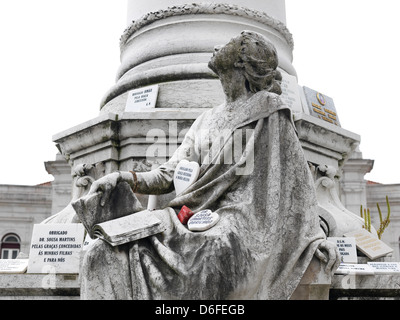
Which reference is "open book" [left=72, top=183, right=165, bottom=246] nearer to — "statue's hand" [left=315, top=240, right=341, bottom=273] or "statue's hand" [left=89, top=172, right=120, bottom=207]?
"statue's hand" [left=89, top=172, right=120, bottom=207]

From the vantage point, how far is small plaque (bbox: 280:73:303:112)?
224 inches

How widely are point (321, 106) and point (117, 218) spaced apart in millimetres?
3436

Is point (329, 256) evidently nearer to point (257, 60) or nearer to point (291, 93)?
point (257, 60)

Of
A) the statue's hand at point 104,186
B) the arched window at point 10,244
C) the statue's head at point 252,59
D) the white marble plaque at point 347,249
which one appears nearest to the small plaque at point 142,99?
the statue's head at point 252,59

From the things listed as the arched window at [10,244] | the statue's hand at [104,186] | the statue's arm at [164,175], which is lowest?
the statue's hand at [104,186]

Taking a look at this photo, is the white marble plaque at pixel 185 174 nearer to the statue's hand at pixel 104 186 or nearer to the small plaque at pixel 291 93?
the statue's hand at pixel 104 186

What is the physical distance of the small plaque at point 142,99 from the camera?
Answer: 5.67 meters

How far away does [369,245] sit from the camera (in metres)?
4.89

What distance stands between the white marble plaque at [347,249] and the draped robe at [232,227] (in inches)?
51.7

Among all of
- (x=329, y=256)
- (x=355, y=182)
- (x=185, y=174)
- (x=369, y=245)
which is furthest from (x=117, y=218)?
(x=355, y=182)

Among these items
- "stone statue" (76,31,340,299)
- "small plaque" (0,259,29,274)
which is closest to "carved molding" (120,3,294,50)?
"stone statue" (76,31,340,299)

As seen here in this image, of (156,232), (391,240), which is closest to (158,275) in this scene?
(156,232)

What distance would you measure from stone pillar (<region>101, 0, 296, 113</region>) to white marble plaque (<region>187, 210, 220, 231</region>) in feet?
7.85
